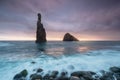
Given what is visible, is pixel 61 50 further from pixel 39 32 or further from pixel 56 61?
pixel 39 32

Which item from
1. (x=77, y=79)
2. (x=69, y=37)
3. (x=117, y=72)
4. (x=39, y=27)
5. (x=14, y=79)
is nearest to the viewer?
(x=77, y=79)

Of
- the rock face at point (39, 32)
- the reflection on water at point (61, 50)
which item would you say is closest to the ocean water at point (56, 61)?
the reflection on water at point (61, 50)

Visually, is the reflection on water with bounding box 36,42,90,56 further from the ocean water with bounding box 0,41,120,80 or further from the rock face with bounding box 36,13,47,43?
the rock face with bounding box 36,13,47,43

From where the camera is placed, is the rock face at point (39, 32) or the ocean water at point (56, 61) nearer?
the ocean water at point (56, 61)

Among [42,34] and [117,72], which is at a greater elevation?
[42,34]

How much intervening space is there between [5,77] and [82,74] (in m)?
7.33

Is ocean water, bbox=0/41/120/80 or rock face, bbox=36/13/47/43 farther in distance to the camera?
rock face, bbox=36/13/47/43

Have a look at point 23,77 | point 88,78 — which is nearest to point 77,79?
point 88,78

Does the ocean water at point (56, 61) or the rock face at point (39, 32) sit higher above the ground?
the rock face at point (39, 32)

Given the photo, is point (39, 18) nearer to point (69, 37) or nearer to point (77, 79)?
point (69, 37)

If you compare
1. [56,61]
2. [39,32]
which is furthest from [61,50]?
[39,32]

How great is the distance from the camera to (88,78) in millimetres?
9117

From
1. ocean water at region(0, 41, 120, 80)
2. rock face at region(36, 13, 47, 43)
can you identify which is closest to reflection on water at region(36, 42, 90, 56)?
ocean water at region(0, 41, 120, 80)

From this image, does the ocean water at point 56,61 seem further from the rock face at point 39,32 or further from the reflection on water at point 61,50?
the rock face at point 39,32
